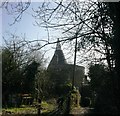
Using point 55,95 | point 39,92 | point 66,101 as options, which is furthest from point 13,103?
point 66,101

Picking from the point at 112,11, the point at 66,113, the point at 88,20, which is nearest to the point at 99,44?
the point at 88,20

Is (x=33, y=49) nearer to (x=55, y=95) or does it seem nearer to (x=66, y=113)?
(x=66, y=113)

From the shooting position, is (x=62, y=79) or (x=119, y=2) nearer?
(x=119, y=2)

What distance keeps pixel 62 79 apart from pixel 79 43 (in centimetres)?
1927

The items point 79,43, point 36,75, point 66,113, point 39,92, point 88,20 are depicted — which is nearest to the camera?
point 88,20

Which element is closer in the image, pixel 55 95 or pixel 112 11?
pixel 112 11

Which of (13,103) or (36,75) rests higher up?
(36,75)

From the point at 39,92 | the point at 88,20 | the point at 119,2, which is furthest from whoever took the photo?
the point at 39,92

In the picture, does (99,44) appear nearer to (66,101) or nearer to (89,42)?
(89,42)

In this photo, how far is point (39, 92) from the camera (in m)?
19.2

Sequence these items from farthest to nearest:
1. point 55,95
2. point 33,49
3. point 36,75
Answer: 1. point 55,95
2. point 36,75
3. point 33,49

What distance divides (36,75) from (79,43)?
631 inches

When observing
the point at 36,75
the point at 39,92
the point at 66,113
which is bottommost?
the point at 66,113

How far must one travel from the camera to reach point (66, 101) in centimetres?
1513
